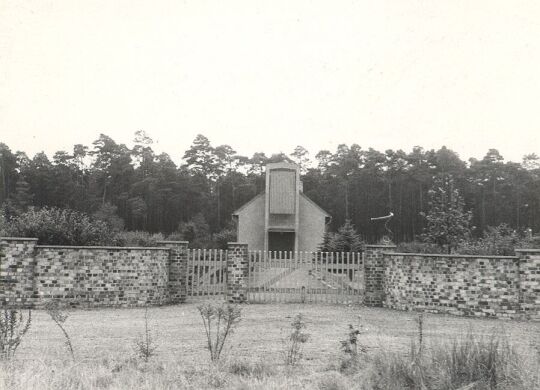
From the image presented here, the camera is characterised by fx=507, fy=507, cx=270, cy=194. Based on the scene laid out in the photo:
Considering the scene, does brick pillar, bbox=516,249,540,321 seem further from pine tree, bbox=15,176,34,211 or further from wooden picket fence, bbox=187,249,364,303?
pine tree, bbox=15,176,34,211

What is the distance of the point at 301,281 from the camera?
15.2 m

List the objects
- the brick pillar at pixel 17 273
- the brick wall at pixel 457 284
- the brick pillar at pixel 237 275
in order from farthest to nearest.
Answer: the brick pillar at pixel 237 275 → the brick pillar at pixel 17 273 → the brick wall at pixel 457 284

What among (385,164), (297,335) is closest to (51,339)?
(297,335)

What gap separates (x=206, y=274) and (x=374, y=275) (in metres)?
4.97

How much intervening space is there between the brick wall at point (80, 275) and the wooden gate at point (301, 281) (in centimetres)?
293

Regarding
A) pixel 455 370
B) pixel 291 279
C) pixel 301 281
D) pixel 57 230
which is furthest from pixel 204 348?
pixel 57 230

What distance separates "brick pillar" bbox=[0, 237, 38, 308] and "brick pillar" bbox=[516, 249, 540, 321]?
11650 millimetres

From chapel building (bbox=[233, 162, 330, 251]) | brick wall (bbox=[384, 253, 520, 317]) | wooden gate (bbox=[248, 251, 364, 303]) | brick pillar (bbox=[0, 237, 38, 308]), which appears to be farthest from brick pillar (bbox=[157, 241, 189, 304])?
chapel building (bbox=[233, 162, 330, 251])

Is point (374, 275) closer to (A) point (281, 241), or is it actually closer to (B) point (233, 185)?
(A) point (281, 241)

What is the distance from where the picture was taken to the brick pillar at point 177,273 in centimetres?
1453

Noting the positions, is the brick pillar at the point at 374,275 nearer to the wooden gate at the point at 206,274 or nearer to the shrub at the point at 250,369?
the wooden gate at the point at 206,274

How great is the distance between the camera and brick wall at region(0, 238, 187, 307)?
12523 mm

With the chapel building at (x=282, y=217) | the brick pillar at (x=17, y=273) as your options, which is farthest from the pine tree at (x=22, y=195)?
the brick pillar at (x=17, y=273)

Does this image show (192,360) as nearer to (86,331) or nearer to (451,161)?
(86,331)
